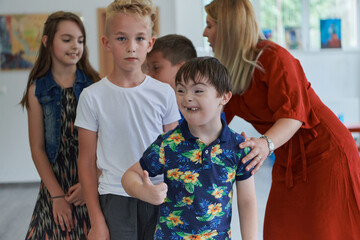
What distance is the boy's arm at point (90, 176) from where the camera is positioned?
56.7 inches

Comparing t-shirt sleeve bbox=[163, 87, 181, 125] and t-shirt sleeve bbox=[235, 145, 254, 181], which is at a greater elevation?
t-shirt sleeve bbox=[163, 87, 181, 125]

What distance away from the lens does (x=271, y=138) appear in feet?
5.00

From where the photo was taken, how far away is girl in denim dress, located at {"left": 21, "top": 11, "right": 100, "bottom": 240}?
1.72 metres

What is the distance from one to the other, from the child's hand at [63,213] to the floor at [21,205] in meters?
1.92

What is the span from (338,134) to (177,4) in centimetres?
432

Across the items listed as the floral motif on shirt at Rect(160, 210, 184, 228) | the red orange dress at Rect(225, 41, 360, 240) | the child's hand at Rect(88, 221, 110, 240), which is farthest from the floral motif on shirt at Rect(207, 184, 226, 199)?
the red orange dress at Rect(225, 41, 360, 240)

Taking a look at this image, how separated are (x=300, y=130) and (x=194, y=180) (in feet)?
2.22

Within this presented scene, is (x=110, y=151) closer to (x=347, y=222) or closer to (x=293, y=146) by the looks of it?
(x=293, y=146)

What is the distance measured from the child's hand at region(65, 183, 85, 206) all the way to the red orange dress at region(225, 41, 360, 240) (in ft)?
2.31

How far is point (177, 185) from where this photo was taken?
4.12 feet

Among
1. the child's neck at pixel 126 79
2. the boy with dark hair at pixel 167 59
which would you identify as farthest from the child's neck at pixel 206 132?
the boy with dark hair at pixel 167 59

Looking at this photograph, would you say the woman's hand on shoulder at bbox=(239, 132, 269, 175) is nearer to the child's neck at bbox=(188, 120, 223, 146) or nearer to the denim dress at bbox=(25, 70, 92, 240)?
the child's neck at bbox=(188, 120, 223, 146)

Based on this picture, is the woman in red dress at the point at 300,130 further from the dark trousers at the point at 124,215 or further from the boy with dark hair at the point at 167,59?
the dark trousers at the point at 124,215

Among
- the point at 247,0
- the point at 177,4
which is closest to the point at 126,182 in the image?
the point at 247,0
